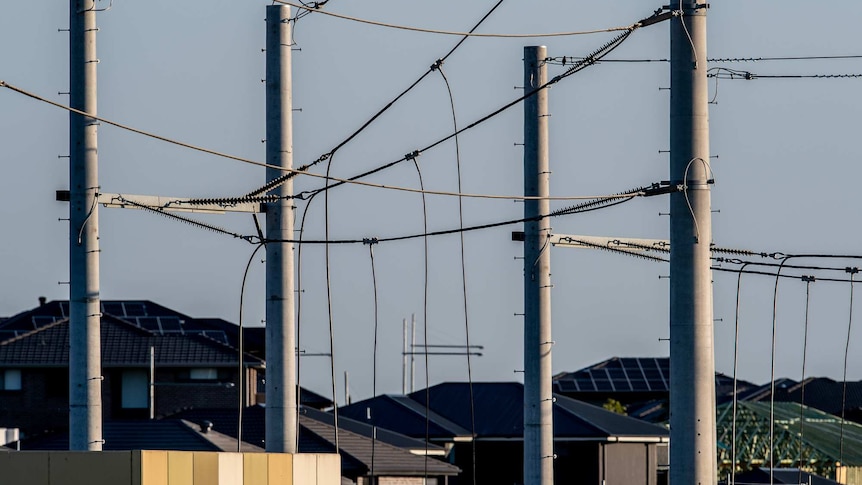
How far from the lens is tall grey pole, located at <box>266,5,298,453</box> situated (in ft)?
72.4

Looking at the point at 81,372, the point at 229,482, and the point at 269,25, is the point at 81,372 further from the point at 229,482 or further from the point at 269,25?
the point at 269,25

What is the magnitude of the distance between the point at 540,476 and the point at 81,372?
844cm

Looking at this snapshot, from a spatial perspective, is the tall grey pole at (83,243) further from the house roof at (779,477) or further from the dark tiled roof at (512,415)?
the dark tiled roof at (512,415)

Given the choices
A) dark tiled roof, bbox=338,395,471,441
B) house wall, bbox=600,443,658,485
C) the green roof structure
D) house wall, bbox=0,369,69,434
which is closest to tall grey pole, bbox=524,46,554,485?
house wall, bbox=600,443,658,485

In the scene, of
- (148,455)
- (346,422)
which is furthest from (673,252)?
(346,422)

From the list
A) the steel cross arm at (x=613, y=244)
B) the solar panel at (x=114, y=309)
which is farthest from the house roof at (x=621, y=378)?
the steel cross arm at (x=613, y=244)

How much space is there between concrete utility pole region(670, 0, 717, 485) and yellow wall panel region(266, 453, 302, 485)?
6.34m

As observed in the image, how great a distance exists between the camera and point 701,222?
683 inches

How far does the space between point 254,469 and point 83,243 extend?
12.0 feet

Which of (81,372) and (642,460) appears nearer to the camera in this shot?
(81,372)

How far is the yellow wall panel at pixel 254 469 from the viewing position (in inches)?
813

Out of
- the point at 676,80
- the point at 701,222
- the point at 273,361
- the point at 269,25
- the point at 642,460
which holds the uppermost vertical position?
the point at 269,25

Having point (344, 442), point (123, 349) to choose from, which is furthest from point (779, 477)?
point (123, 349)

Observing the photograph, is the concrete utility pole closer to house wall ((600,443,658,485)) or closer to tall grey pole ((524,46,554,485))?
tall grey pole ((524,46,554,485))
